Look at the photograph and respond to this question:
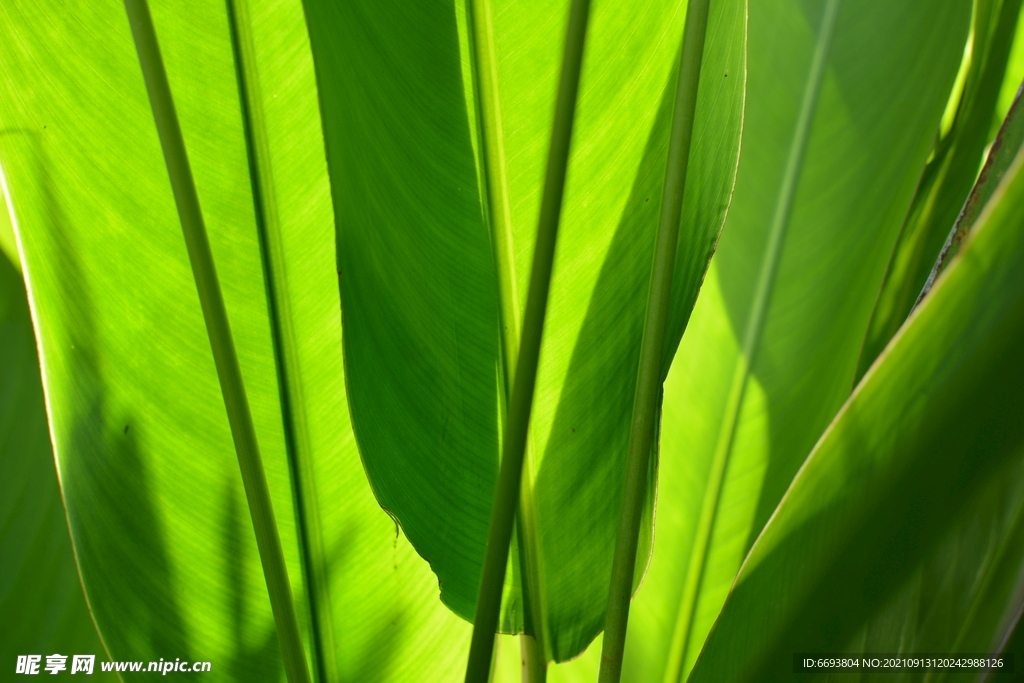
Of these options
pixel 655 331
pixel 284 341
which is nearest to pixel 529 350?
pixel 655 331

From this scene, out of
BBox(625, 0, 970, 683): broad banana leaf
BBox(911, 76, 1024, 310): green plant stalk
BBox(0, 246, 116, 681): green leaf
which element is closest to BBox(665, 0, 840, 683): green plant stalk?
BBox(625, 0, 970, 683): broad banana leaf

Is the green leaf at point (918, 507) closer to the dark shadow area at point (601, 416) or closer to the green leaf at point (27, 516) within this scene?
the dark shadow area at point (601, 416)

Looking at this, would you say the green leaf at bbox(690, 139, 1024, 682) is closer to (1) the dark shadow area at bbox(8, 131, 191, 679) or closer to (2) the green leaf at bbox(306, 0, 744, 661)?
(2) the green leaf at bbox(306, 0, 744, 661)

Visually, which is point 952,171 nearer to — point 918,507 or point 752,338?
point 752,338

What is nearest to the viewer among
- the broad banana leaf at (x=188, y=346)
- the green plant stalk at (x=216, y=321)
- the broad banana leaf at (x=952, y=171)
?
the green plant stalk at (x=216, y=321)

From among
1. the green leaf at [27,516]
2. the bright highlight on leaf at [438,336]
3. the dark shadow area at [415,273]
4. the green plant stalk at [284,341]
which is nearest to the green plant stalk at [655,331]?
the bright highlight on leaf at [438,336]

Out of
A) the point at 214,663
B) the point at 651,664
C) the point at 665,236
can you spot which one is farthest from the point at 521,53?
the point at 651,664

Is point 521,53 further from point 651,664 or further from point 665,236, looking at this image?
point 651,664
